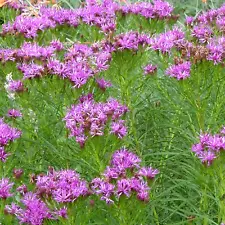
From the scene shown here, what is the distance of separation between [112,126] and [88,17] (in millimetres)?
1229

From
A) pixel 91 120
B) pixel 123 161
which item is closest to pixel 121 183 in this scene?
pixel 123 161

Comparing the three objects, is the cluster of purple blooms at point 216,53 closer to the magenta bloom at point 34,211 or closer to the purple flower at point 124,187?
the purple flower at point 124,187

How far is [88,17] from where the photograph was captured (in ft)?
11.8

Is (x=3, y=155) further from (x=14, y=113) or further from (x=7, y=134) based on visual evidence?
(x=14, y=113)

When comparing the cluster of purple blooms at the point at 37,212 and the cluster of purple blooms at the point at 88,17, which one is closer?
the cluster of purple blooms at the point at 37,212

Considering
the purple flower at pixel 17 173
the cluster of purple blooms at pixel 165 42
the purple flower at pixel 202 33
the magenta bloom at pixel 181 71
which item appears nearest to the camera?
the purple flower at pixel 17 173

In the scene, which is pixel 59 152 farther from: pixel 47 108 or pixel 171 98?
pixel 171 98

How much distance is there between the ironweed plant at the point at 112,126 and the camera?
2.32m

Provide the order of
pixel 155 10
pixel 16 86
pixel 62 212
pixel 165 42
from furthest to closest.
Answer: pixel 155 10, pixel 165 42, pixel 16 86, pixel 62 212

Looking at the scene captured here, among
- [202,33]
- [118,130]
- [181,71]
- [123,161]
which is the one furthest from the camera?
[202,33]

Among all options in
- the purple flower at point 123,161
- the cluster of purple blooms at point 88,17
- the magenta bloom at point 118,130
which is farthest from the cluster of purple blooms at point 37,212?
the cluster of purple blooms at point 88,17

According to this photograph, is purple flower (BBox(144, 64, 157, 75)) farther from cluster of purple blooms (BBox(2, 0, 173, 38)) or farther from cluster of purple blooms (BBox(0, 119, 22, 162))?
cluster of purple blooms (BBox(0, 119, 22, 162))

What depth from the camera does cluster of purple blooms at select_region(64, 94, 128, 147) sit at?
2.42 meters

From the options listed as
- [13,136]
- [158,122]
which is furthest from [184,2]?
[13,136]
